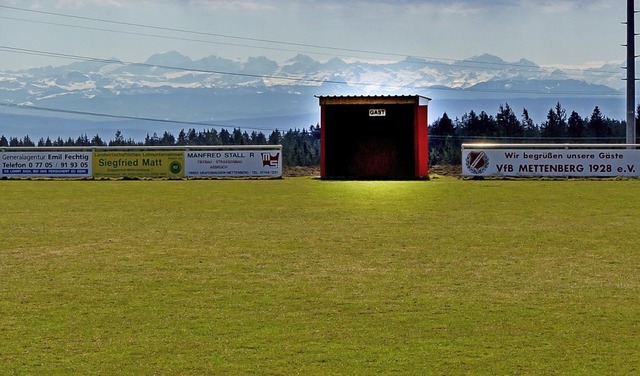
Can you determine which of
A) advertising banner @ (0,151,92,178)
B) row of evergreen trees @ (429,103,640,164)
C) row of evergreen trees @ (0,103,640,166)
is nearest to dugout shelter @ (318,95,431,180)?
advertising banner @ (0,151,92,178)

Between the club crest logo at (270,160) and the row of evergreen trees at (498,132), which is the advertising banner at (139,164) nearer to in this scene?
the club crest logo at (270,160)

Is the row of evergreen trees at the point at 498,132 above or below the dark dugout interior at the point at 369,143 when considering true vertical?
above

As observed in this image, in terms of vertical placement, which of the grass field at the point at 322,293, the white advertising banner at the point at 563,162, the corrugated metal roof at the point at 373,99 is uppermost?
the corrugated metal roof at the point at 373,99

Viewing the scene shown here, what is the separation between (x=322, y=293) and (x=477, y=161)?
32.4 metres

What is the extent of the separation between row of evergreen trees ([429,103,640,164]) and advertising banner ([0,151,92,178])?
118952 millimetres

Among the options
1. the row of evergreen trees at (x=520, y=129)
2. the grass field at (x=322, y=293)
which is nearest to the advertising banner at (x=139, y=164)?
the grass field at (x=322, y=293)

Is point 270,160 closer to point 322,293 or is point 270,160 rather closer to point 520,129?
point 322,293

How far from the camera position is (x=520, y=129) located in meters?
188

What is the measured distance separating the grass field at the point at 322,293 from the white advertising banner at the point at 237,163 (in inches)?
871

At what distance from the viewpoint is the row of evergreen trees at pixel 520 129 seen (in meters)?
172

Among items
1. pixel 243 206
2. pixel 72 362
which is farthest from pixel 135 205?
pixel 72 362

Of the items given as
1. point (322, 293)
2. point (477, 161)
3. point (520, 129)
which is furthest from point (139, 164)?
point (520, 129)

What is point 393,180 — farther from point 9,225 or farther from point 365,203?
point 9,225

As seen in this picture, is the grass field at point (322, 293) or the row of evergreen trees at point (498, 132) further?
the row of evergreen trees at point (498, 132)
